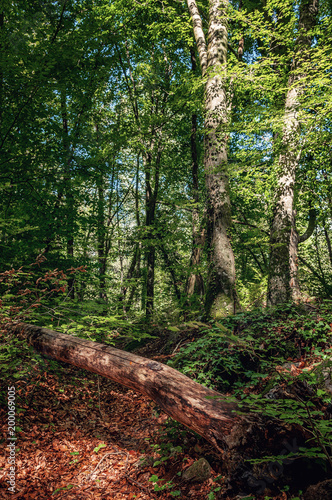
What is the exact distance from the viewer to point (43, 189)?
22.8ft

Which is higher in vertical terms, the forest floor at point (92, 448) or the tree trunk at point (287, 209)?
the tree trunk at point (287, 209)

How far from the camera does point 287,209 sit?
618cm

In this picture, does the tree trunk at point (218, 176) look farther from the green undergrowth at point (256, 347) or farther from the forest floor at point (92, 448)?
the forest floor at point (92, 448)

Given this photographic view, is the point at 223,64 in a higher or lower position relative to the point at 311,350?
higher

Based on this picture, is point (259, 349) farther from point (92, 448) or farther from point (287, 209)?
point (287, 209)

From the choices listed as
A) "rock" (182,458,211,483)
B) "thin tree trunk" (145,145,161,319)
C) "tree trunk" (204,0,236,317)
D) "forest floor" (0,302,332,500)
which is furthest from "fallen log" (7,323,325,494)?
"thin tree trunk" (145,145,161,319)

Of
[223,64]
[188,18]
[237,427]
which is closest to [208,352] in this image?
[237,427]

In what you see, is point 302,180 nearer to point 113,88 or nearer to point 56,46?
point 56,46

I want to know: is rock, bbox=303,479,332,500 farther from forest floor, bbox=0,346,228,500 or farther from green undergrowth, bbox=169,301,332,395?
green undergrowth, bbox=169,301,332,395

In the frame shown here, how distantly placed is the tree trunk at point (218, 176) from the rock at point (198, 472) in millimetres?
2725

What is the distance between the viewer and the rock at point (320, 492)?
164 centimetres

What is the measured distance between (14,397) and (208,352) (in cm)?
314

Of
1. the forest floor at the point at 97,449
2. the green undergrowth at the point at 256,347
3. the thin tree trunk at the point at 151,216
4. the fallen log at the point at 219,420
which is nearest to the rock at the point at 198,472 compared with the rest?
the forest floor at the point at 97,449

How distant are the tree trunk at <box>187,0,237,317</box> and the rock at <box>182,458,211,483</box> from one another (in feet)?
8.94
